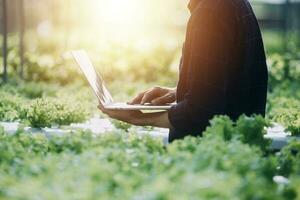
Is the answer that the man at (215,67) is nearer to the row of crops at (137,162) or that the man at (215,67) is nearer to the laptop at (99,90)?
the laptop at (99,90)

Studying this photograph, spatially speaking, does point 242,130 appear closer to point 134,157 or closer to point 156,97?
point 134,157

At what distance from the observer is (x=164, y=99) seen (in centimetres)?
638

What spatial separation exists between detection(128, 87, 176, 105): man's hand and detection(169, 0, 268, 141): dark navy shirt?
352mm

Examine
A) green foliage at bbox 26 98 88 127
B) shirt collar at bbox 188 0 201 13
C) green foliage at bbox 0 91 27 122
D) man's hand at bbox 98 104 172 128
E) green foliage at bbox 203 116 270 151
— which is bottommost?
green foliage at bbox 0 91 27 122

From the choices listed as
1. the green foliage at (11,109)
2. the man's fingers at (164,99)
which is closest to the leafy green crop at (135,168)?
the man's fingers at (164,99)

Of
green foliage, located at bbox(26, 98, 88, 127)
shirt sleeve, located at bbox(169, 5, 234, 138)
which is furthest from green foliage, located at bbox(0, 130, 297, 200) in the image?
green foliage, located at bbox(26, 98, 88, 127)

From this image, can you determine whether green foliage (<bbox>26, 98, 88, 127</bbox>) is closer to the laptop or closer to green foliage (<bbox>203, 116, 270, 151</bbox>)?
the laptop

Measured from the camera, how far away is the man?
5.79 meters

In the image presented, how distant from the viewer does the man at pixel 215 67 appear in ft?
19.0

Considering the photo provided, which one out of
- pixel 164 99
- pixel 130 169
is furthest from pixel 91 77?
pixel 130 169

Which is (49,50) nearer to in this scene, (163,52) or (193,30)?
(163,52)

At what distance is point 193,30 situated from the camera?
585cm

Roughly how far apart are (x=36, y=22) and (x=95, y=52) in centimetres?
1059

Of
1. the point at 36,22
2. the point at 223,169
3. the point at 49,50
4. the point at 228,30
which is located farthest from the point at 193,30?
the point at 36,22
